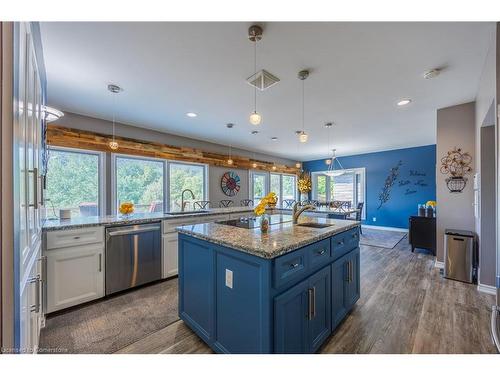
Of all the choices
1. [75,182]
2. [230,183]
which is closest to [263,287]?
[75,182]

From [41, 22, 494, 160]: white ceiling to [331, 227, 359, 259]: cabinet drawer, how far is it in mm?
1748

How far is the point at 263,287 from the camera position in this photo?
129 cm

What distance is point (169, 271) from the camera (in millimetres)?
3125

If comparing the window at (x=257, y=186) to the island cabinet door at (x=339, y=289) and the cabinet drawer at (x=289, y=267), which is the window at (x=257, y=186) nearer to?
the island cabinet door at (x=339, y=289)

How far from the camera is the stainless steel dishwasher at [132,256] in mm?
2588

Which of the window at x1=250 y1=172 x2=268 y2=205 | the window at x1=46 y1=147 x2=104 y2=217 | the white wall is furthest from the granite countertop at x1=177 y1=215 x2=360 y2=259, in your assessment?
the window at x1=250 y1=172 x2=268 y2=205

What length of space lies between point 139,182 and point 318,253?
4007 millimetres

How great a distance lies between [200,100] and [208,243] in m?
2.31

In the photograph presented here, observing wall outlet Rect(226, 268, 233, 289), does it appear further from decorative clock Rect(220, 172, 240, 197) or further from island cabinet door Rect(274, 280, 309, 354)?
decorative clock Rect(220, 172, 240, 197)

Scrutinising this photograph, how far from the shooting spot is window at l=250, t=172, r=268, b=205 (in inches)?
274

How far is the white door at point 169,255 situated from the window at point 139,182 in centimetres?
166

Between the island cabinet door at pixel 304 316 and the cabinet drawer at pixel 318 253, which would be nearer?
the island cabinet door at pixel 304 316

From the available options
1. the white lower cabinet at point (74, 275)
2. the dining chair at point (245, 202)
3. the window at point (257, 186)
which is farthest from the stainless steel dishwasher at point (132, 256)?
the window at point (257, 186)
